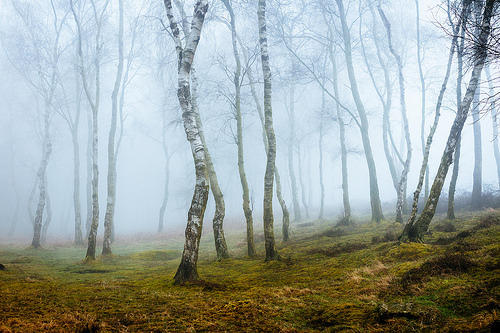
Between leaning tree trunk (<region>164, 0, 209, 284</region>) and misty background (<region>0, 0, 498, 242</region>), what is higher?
misty background (<region>0, 0, 498, 242</region>)

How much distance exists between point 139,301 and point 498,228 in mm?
8563

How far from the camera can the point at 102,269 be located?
30.8 ft

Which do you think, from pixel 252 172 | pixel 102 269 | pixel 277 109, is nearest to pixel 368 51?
pixel 277 109

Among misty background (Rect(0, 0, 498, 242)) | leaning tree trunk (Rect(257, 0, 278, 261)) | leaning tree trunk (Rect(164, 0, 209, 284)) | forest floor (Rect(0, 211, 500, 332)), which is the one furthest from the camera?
misty background (Rect(0, 0, 498, 242))

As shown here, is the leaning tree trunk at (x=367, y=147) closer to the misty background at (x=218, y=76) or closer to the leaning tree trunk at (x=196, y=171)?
the misty background at (x=218, y=76)

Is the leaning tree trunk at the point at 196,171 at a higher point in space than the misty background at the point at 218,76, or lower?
lower

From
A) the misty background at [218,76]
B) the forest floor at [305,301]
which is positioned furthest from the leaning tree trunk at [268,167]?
the misty background at [218,76]

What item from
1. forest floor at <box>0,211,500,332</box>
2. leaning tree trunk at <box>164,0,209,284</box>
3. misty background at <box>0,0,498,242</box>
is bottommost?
forest floor at <box>0,211,500,332</box>

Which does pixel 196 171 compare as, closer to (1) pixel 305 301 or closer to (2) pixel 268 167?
(2) pixel 268 167

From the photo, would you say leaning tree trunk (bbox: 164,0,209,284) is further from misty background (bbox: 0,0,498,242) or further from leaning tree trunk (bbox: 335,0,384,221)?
leaning tree trunk (bbox: 335,0,384,221)

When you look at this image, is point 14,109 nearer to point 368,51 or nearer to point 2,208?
point 2,208

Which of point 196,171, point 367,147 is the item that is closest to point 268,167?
point 196,171

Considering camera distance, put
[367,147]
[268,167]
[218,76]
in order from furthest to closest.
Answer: [218,76]
[367,147]
[268,167]

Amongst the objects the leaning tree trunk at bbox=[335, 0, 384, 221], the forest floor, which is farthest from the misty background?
the forest floor
